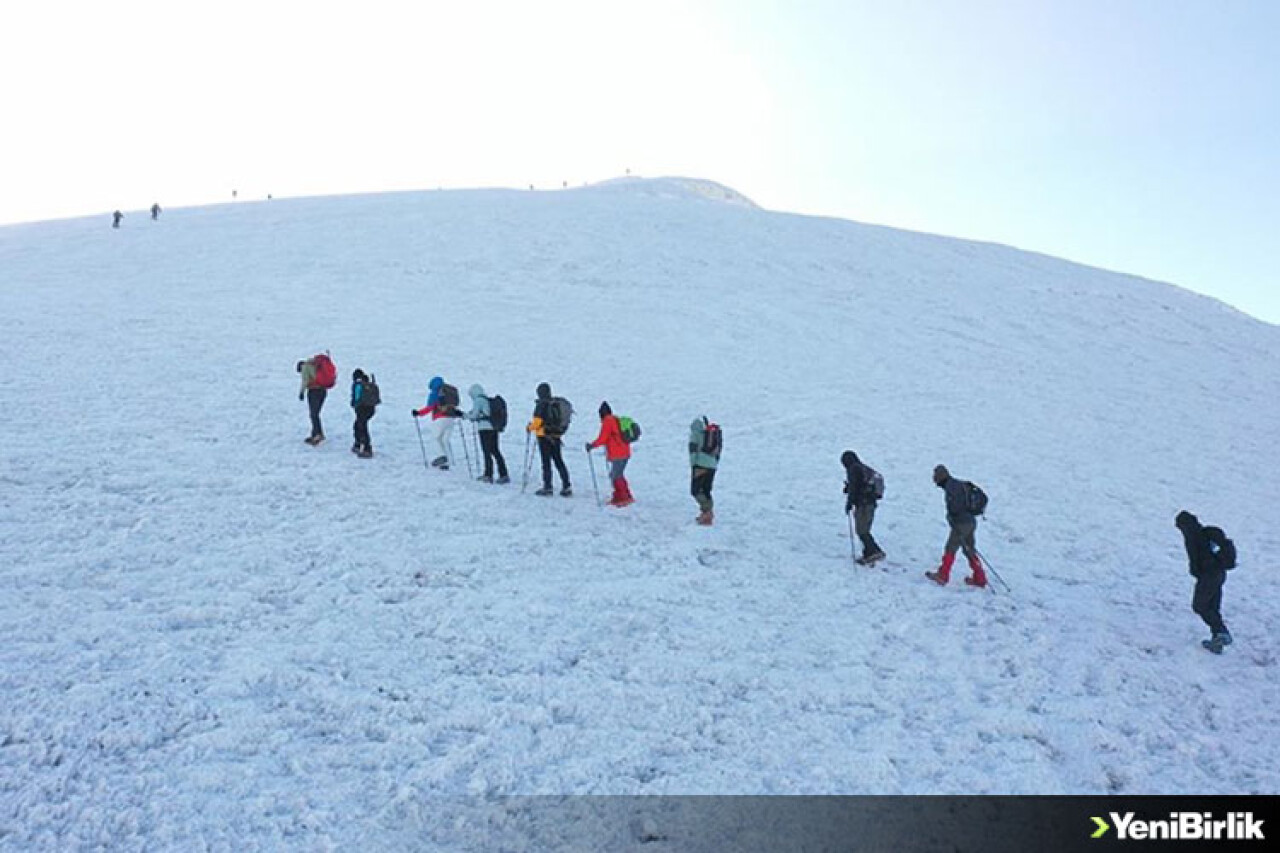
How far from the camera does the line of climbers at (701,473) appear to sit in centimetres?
952

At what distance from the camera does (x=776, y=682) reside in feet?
25.2

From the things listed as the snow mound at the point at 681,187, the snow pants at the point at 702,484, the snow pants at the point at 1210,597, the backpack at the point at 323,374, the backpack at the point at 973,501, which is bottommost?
the snow pants at the point at 1210,597

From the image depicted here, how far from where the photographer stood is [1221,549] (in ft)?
30.9

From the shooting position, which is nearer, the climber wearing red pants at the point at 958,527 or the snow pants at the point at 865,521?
the climber wearing red pants at the point at 958,527

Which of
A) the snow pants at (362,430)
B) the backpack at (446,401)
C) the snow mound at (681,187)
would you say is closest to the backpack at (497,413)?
the backpack at (446,401)

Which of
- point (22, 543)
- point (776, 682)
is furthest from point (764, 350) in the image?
point (22, 543)

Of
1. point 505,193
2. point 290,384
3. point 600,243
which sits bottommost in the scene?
point 290,384

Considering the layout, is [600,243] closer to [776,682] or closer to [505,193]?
[505,193]

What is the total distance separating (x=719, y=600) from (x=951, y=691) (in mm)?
2688

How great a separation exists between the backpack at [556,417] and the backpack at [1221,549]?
8440 millimetres

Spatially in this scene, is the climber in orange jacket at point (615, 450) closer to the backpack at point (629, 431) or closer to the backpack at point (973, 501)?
the backpack at point (629, 431)

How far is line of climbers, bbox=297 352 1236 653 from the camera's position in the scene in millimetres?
9523

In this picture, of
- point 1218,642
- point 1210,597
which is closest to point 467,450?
point 1210,597

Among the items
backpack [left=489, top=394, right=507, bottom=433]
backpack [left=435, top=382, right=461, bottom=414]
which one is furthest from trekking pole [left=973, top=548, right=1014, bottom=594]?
backpack [left=435, top=382, right=461, bottom=414]
